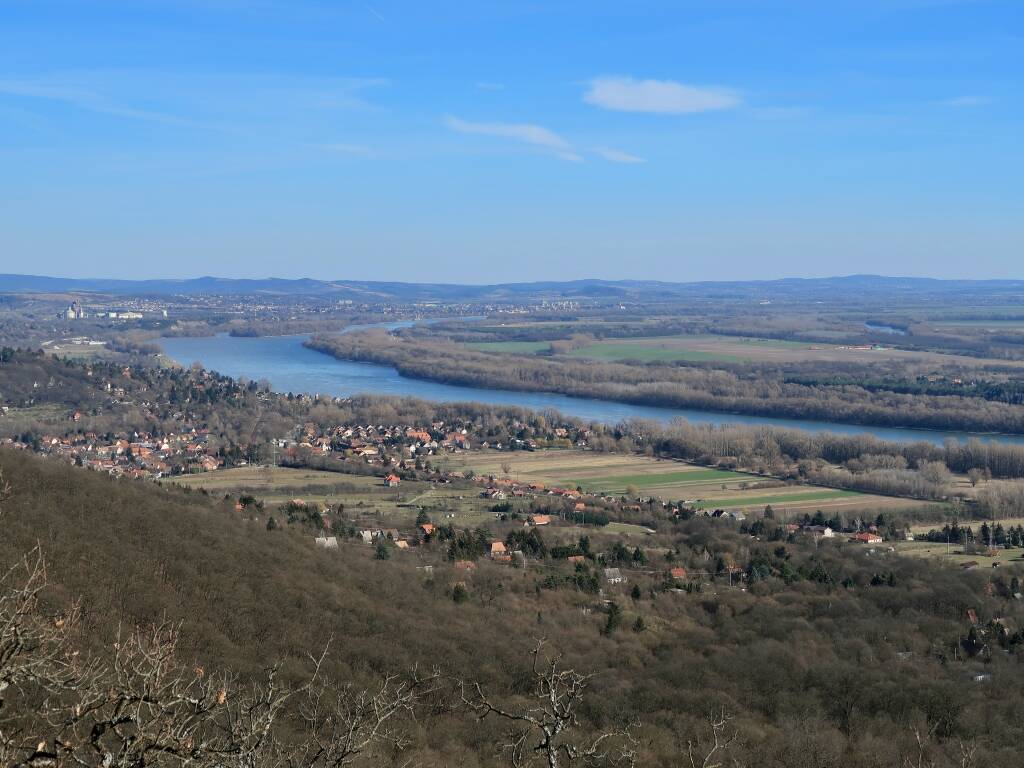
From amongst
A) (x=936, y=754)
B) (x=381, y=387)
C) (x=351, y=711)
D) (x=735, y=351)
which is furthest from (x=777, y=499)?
(x=735, y=351)

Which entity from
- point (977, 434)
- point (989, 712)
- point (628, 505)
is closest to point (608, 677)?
point (989, 712)

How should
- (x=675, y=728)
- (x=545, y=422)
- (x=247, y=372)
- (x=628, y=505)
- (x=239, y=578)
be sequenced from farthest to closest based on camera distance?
(x=247, y=372) → (x=545, y=422) → (x=628, y=505) → (x=239, y=578) → (x=675, y=728)

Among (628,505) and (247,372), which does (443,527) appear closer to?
(628,505)

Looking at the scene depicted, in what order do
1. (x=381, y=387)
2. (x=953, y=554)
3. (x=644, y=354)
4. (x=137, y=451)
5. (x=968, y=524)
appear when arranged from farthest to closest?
1. (x=644, y=354)
2. (x=381, y=387)
3. (x=137, y=451)
4. (x=968, y=524)
5. (x=953, y=554)

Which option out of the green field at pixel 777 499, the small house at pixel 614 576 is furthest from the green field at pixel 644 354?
the small house at pixel 614 576

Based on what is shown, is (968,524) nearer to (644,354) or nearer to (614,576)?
(614,576)

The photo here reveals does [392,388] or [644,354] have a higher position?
[644,354]

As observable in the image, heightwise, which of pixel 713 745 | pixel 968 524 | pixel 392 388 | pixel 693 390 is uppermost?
pixel 713 745
